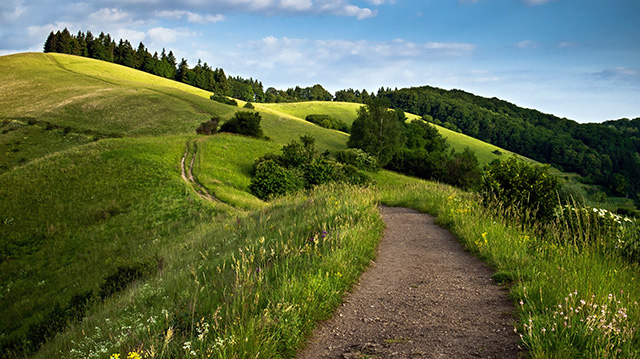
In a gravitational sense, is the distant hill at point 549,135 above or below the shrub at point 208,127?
above

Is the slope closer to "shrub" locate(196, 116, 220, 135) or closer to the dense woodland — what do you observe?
"shrub" locate(196, 116, 220, 135)

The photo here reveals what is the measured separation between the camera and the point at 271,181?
3403 cm

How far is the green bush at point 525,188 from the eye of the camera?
12.0 m

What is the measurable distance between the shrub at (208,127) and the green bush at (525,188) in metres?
43.5

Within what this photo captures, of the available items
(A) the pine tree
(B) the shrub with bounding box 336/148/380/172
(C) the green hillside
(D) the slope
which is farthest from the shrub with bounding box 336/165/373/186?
(A) the pine tree

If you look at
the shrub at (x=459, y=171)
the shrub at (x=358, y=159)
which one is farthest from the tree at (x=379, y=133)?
the shrub at (x=459, y=171)

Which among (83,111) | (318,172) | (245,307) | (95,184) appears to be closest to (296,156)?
(318,172)

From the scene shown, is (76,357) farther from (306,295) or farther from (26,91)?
(26,91)

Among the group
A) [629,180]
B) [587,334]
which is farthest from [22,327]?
[629,180]

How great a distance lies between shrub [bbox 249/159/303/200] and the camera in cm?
3356

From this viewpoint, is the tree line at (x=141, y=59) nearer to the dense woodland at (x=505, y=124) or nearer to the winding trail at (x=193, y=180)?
the dense woodland at (x=505, y=124)

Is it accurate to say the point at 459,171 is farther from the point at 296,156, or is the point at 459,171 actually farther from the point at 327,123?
the point at 296,156

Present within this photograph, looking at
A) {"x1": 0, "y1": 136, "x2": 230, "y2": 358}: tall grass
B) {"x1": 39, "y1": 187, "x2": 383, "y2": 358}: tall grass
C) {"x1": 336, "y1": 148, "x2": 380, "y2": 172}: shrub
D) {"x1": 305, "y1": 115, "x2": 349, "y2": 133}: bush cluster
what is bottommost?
{"x1": 0, "y1": 136, "x2": 230, "y2": 358}: tall grass

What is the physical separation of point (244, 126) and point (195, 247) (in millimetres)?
40590
